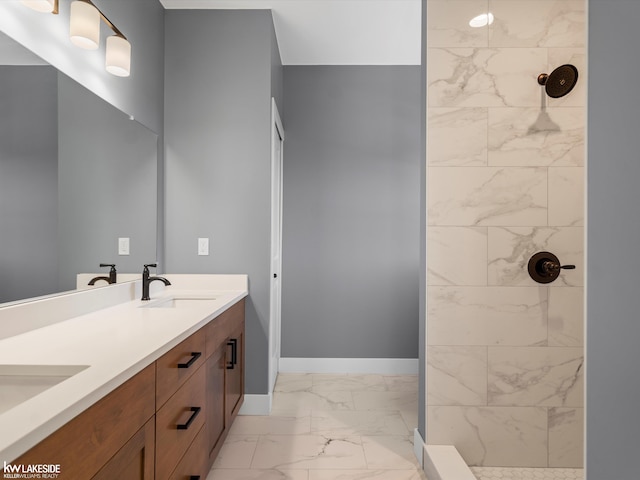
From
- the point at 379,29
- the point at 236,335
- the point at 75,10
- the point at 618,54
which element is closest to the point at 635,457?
the point at 618,54

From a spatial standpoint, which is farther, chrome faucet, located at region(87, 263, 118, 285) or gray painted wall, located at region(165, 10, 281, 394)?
gray painted wall, located at region(165, 10, 281, 394)

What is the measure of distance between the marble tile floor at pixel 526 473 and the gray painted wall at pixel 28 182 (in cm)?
214

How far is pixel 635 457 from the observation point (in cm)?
53

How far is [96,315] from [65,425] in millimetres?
1052

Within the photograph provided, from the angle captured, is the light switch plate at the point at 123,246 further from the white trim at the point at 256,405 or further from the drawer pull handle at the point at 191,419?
the white trim at the point at 256,405

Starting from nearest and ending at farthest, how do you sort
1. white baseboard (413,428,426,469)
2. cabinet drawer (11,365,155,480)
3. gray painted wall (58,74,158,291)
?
cabinet drawer (11,365,155,480), gray painted wall (58,74,158,291), white baseboard (413,428,426,469)

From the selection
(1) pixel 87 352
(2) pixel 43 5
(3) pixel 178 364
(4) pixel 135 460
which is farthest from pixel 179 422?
(2) pixel 43 5

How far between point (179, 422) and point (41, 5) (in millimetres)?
1592

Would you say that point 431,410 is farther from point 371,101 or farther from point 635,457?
point 371,101

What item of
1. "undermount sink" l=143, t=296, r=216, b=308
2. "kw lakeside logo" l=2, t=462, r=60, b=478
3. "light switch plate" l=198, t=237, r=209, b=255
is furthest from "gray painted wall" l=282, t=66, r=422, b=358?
"kw lakeside logo" l=2, t=462, r=60, b=478

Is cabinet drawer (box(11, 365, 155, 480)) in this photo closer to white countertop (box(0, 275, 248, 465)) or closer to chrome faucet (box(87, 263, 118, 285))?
white countertop (box(0, 275, 248, 465))

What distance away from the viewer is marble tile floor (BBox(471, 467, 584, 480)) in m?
1.76

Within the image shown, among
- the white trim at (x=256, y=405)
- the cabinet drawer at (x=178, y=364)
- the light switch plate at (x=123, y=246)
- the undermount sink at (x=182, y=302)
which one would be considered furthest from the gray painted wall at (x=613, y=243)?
the white trim at (x=256, y=405)

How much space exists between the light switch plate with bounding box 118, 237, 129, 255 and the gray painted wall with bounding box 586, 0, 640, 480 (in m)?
2.02
